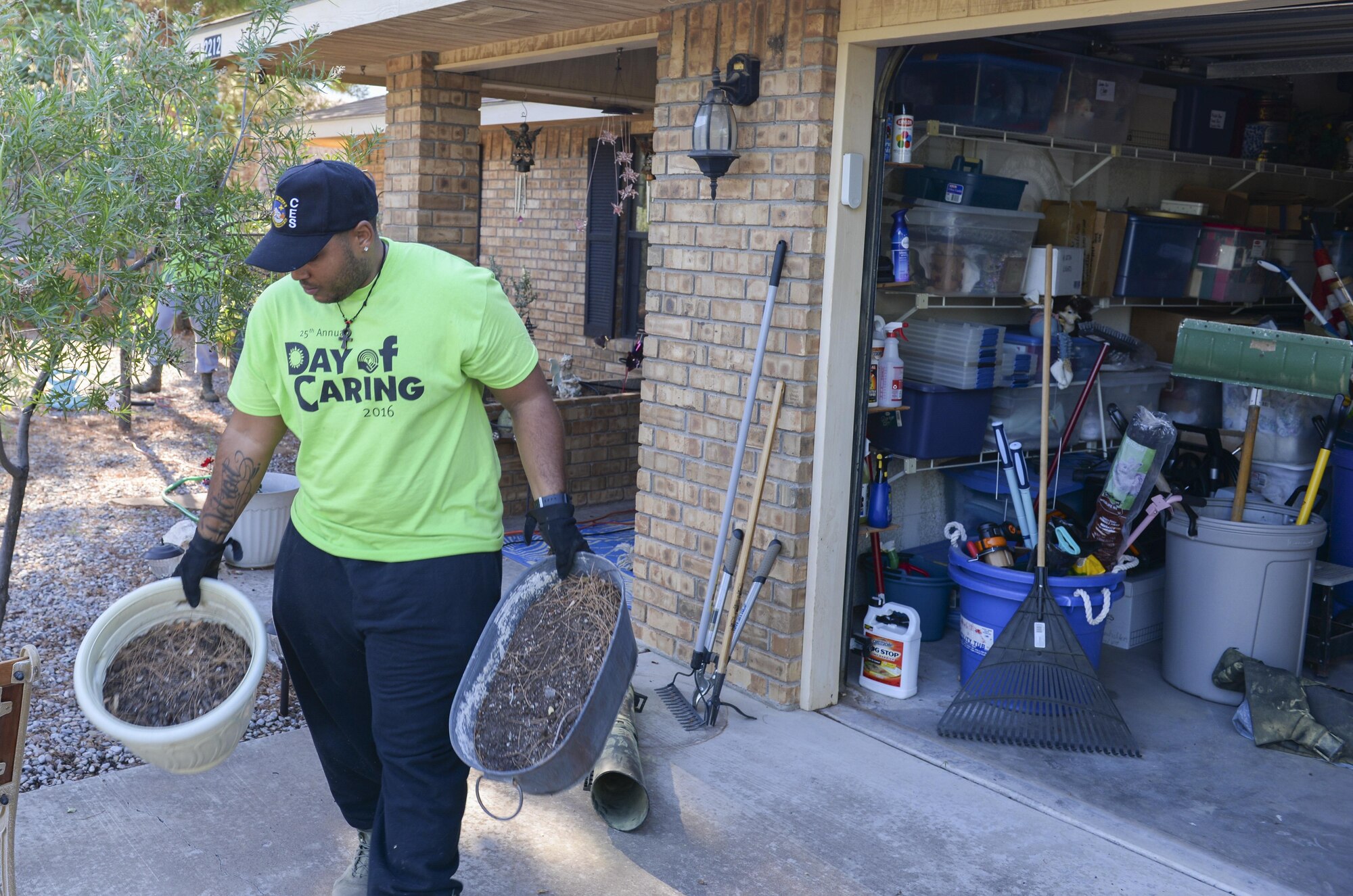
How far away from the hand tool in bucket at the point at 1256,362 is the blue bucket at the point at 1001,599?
69cm

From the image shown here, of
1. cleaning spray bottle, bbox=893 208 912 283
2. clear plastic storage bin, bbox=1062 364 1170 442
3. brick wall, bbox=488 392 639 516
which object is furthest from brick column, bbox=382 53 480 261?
clear plastic storage bin, bbox=1062 364 1170 442

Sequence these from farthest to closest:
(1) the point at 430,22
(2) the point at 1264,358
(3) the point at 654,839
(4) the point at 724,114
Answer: (1) the point at 430,22 → (2) the point at 1264,358 → (4) the point at 724,114 → (3) the point at 654,839

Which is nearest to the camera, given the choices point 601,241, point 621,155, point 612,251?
point 621,155

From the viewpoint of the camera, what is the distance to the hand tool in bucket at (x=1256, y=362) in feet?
15.1

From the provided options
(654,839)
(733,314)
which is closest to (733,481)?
(733,314)

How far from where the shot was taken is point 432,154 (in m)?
6.47

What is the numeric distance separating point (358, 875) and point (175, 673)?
768 mm

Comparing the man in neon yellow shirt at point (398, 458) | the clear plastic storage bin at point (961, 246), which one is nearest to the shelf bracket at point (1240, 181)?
the clear plastic storage bin at point (961, 246)

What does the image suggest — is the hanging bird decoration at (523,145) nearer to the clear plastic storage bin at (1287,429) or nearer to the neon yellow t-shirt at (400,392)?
the clear plastic storage bin at (1287,429)

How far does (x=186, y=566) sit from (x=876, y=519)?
2.91 meters

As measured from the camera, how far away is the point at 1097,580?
455cm

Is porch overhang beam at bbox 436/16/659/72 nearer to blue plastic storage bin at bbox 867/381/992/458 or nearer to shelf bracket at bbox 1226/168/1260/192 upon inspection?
blue plastic storage bin at bbox 867/381/992/458

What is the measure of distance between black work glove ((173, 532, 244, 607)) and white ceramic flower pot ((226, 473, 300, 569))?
2992 millimetres

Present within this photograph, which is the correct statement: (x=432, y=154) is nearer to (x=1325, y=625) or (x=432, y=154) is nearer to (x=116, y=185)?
(x=116, y=185)
